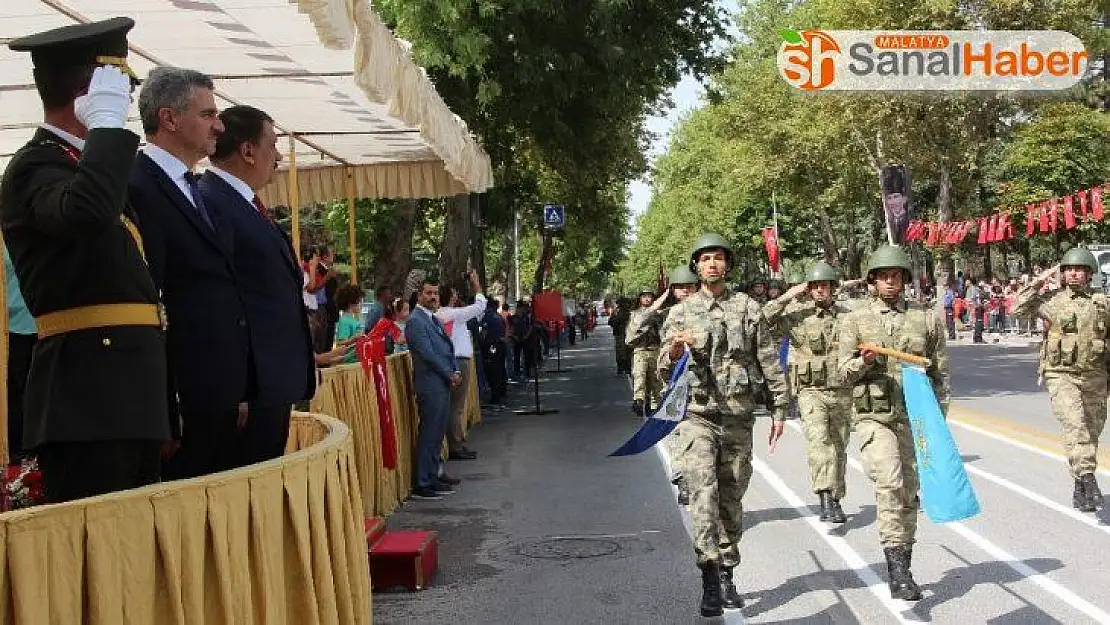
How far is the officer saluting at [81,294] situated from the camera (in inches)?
132

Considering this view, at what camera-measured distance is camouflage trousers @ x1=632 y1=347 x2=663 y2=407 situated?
10117mm

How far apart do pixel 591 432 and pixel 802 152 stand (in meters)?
37.5

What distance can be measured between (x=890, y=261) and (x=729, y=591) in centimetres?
219

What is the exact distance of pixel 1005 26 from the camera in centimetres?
3762

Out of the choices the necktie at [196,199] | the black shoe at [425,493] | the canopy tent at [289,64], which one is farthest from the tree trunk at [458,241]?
the necktie at [196,199]

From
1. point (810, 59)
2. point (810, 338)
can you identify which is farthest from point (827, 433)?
point (810, 59)

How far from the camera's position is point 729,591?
6.88 meters

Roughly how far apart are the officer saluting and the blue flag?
4699 mm

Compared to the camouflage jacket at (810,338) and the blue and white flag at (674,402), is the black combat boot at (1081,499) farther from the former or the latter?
the blue and white flag at (674,402)

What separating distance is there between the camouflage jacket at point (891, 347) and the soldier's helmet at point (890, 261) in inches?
8.0

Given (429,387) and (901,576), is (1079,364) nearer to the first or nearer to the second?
(901,576)

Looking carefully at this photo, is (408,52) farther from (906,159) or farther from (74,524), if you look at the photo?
(906,159)

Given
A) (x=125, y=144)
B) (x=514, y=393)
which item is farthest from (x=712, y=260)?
(x=514, y=393)

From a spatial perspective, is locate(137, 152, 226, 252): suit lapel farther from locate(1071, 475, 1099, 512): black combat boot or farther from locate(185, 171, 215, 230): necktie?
locate(1071, 475, 1099, 512): black combat boot
